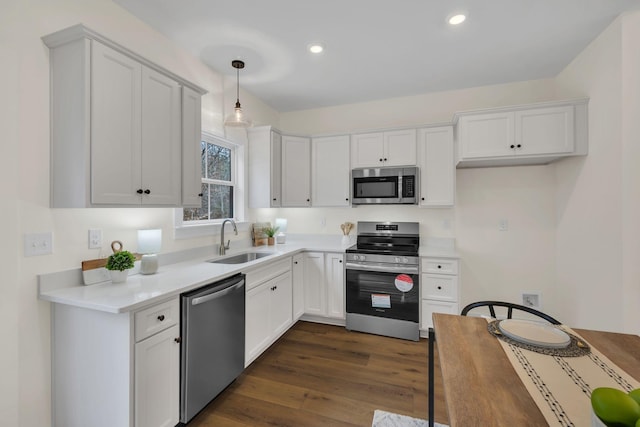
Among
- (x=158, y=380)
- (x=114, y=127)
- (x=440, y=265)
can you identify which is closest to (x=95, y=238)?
(x=114, y=127)

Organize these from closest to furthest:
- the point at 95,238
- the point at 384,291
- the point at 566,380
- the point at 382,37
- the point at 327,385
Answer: the point at 566,380 → the point at 95,238 → the point at 327,385 → the point at 382,37 → the point at 384,291

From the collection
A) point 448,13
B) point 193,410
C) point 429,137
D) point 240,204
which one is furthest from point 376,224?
point 193,410

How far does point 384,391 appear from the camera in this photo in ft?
7.11

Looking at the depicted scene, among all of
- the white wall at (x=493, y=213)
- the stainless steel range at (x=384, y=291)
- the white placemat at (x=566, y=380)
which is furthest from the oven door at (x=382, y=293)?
the white placemat at (x=566, y=380)

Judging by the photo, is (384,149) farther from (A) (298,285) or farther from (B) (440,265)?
(A) (298,285)

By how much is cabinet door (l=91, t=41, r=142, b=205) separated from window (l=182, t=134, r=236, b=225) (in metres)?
0.89

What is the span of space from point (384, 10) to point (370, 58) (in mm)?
655

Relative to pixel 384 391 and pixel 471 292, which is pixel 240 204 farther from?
pixel 471 292

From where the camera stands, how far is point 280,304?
2854 mm

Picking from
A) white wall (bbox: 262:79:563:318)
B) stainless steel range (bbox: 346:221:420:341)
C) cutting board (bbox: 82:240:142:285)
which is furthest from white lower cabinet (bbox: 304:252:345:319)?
cutting board (bbox: 82:240:142:285)

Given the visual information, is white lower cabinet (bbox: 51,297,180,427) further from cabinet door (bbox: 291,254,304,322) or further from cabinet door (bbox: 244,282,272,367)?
cabinet door (bbox: 291,254,304,322)

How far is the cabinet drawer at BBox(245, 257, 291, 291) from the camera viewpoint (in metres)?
2.36

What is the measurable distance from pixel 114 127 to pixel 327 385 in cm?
230

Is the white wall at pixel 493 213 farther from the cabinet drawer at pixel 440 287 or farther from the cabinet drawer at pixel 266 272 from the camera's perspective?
the cabinet drawer at pixel 266 272
